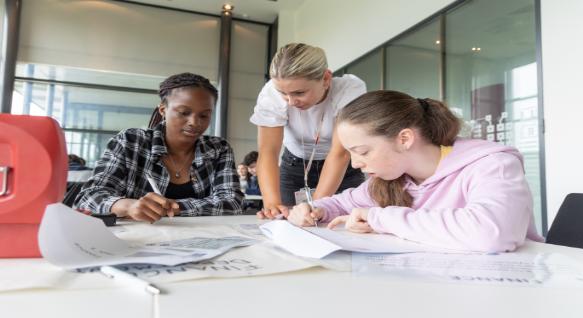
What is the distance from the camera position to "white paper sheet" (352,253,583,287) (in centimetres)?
50

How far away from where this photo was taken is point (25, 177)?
0.53 metres

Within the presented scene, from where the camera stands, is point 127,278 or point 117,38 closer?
point 127,278

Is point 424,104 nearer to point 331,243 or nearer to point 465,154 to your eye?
point 465,154

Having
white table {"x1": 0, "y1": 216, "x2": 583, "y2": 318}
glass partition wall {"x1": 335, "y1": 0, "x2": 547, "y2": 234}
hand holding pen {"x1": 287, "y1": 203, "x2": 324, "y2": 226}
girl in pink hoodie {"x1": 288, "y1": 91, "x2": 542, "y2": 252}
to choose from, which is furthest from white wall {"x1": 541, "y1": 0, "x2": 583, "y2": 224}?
white table {"x1": 0, "y1": 216, "x2": 583, "y2": 318}

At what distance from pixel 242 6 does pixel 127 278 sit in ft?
20.1

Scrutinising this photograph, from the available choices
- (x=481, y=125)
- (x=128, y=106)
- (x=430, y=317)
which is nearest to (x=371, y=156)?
(x=430, y=317)

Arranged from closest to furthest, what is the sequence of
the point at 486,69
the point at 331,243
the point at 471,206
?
1. the point at 331,243
2. the point at 471,206
3. the point at 486,69

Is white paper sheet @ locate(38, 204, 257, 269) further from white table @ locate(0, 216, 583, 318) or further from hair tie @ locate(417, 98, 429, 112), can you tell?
hair tie @ locate(417, 98, 429, 112)

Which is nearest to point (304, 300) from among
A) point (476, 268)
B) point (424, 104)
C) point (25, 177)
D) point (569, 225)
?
point (476, 268)

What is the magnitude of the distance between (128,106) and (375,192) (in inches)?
223

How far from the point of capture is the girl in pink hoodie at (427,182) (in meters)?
0.74

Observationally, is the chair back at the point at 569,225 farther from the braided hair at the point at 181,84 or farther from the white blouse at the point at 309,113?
the braided hair at the point at 181,84

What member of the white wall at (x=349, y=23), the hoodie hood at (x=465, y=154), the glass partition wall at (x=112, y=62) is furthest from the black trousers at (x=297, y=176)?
the glass partition wall at (x=112, y=62)

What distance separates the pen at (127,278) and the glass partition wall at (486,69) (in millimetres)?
2434
